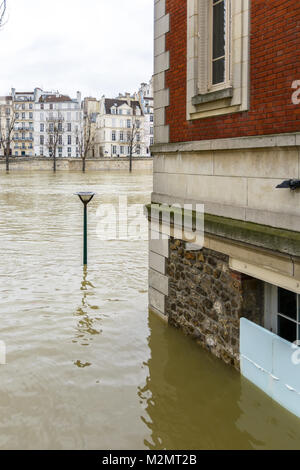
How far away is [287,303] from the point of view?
6098 mm

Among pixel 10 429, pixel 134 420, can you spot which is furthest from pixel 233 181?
pixel 10 429

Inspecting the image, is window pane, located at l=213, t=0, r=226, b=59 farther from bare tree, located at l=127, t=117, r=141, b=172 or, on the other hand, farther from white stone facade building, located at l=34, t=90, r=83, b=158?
white stone facade building, located at l=34, t=90, r=83, b=158

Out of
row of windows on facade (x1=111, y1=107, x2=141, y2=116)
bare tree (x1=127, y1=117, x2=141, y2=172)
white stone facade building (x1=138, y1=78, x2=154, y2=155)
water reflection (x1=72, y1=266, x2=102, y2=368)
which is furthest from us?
white stone facade building (x1=138, y1=78, x2=154, y2=155)

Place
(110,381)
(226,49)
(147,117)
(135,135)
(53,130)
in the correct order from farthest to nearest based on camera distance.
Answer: (147,117), (53,130), (135,135), (226,49), (110,381)

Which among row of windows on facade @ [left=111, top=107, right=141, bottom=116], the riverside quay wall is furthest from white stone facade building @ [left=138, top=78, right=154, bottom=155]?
the riverside quay wall

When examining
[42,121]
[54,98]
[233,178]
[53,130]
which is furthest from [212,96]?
[54,98]

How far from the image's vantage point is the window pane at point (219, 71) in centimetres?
713

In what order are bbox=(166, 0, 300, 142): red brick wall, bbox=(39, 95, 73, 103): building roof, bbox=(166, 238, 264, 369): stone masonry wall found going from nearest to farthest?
bbox=(166, 0, 300, 142): red brick wall
bbox=(166, 238, 264, 369): stone masonry wall
bbox=(39, 95, 73, 103): building roof

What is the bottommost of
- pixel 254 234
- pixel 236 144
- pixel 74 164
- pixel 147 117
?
pixel 254 234

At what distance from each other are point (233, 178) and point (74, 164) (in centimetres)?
8022

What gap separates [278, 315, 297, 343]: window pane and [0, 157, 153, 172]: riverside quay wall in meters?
74.6

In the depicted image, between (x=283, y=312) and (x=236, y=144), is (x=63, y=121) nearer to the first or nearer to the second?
(x=236, y=144)

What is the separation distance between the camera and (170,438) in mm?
5453

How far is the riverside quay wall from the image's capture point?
78.8 m
